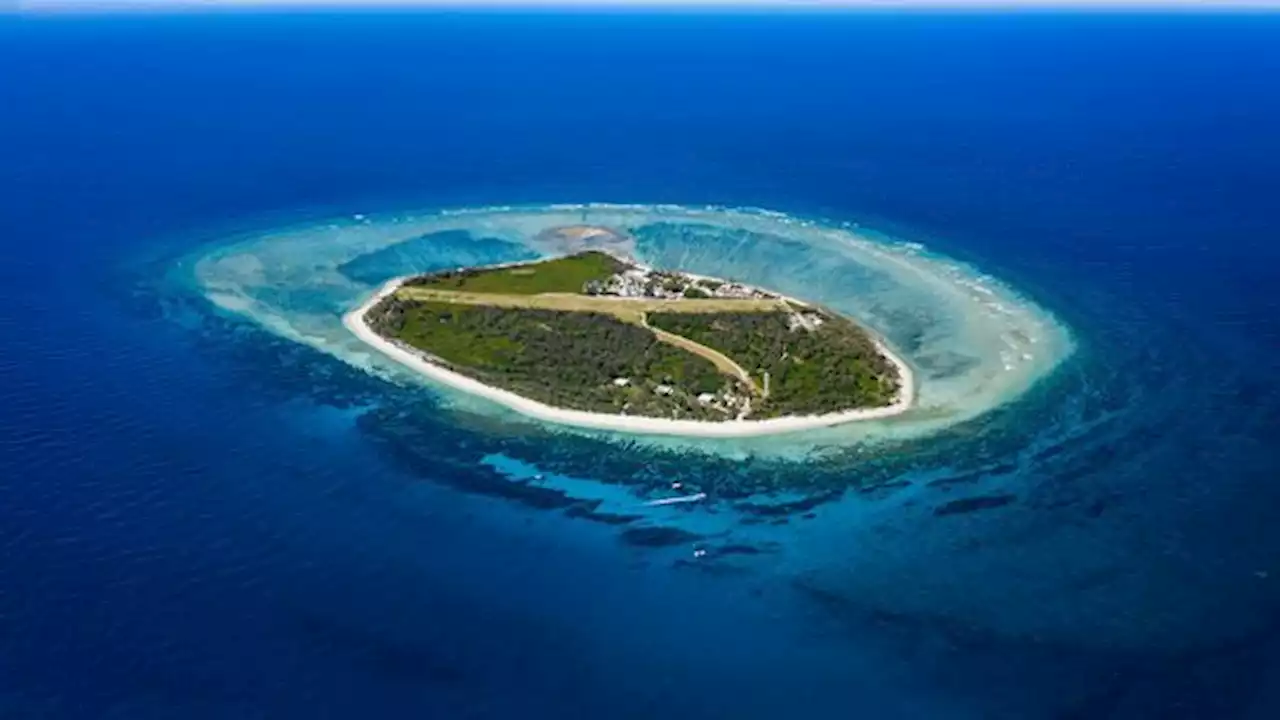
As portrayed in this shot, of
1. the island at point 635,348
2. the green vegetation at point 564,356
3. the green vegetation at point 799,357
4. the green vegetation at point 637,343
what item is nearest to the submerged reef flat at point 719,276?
the island at point 635,348

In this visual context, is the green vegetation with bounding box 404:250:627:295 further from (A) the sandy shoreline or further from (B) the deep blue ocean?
(A) the sandy shoreline

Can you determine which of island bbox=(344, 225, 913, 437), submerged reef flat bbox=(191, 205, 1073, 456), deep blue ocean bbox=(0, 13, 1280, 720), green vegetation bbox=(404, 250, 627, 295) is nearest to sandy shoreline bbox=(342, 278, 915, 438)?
island bbox=(344, 225, 913, 437)

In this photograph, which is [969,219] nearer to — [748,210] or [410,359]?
[748,210]

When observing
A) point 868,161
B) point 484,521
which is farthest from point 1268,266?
point 484,521

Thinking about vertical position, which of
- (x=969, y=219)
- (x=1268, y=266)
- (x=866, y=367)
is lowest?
(x=866, y=367)

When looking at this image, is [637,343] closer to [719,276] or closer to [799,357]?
[799,357]

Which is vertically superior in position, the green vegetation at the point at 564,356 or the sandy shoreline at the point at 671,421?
the green vegetation at the point at 564,356

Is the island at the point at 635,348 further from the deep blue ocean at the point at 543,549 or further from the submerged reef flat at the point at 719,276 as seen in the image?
the deep blue ocean at the point at 543,549
